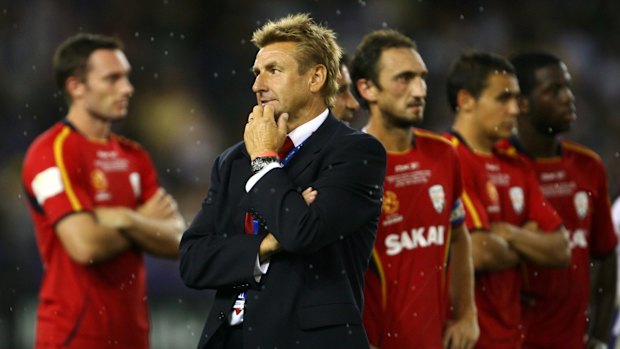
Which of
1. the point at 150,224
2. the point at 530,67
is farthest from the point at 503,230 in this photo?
the point at 150,224

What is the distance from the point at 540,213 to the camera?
6738 millimetres

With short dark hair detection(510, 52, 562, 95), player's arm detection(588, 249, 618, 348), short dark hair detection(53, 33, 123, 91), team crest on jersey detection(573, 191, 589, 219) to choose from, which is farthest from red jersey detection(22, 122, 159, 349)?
player's arm detection(588, 249, 618, 348)

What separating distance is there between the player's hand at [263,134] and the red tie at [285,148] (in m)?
0.11

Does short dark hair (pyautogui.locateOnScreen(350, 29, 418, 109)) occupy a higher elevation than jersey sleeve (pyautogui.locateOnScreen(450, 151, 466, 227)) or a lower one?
higher

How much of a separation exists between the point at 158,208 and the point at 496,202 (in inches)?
76.6

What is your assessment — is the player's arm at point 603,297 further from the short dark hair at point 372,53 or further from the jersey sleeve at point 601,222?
the short dark hair at point 372,53

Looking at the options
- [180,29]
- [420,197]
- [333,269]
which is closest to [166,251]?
[420,197]

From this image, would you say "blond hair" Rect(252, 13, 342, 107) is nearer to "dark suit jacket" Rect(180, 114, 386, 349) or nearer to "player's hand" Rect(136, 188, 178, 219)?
"dark suit jacket" Rect(180, 114, 386, 349)

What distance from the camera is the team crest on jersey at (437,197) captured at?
574 centimetres

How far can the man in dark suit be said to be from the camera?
4.16 m

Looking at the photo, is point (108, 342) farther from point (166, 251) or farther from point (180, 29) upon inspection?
point (180, 29)

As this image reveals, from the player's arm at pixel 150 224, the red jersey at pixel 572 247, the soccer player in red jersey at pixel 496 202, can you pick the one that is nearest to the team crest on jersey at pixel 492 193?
the soccer player in red jersey at pixel 496 202

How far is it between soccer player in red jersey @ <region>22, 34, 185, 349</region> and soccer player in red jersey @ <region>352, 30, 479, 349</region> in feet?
5.18

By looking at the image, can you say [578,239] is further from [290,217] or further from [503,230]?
[290,217]
